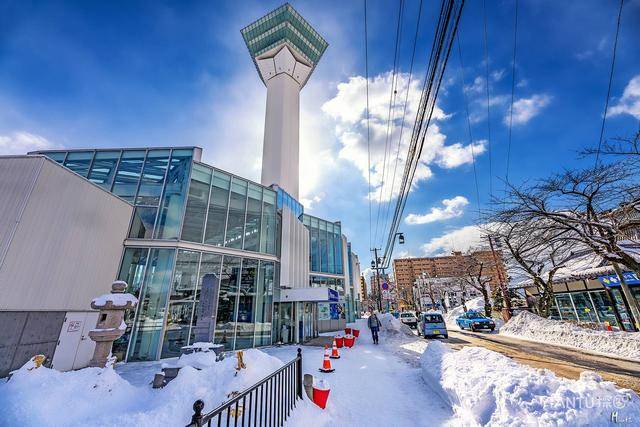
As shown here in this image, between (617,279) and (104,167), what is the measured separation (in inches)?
1221

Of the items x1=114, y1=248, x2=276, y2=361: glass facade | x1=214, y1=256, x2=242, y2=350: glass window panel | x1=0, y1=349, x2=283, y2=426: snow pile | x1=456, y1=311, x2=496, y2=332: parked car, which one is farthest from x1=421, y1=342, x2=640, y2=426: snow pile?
x1=456, y1=311, x2=496, y2=332: parked car

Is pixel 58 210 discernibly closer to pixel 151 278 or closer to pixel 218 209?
pixel 151 278

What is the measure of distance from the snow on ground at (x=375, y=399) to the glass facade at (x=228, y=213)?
8041 millimetres

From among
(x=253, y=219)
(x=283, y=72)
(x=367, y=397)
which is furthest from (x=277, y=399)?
(x=283, y=72)

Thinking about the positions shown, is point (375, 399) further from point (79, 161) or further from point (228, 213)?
point (79, 161)

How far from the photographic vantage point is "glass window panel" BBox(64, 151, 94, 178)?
1450cm

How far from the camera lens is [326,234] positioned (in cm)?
2655

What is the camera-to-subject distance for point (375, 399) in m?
6.39

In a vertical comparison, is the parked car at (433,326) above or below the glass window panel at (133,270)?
below

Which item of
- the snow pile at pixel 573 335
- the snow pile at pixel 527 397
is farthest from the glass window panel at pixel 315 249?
the snow pile at pixel 527 397

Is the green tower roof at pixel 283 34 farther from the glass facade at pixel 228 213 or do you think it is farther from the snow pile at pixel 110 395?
the snow pile at pixel 110 395

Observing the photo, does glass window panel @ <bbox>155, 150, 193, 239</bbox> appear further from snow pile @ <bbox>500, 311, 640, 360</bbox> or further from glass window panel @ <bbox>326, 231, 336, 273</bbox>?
snow pile @ <bbox>500, 311, 640, 360</bbox>

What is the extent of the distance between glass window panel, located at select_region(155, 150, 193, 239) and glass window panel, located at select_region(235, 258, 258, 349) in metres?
4.32

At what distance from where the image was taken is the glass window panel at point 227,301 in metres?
13.2
